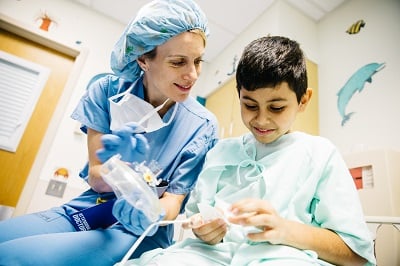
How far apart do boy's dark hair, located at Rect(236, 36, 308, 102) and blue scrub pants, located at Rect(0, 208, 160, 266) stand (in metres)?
0.54

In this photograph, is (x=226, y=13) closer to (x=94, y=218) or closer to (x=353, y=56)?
(x=353, y=56)

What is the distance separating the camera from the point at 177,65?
864 millimetres

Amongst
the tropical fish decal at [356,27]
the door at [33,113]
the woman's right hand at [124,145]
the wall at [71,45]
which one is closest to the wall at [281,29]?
the tropical fish decal at [356,27]

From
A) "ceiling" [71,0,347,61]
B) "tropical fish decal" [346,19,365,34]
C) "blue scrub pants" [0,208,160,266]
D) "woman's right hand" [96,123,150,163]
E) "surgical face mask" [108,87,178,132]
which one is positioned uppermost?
"ceiling" [71,0,347,61]

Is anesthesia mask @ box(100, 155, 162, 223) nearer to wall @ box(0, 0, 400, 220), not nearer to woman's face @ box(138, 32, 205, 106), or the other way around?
woman's face @ box(138, 32, 205, 106)

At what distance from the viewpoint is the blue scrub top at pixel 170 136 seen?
851 millimetres

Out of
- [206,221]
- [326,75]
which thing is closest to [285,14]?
[326,75]

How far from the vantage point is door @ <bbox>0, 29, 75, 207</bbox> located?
2051 mm

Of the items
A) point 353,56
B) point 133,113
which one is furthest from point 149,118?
point 353,56

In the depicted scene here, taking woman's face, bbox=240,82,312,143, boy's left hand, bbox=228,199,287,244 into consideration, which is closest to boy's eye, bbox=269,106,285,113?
woman's face, bbox=240,82,312,143

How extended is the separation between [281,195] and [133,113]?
1.71 feet

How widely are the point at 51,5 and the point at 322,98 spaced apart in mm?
2499

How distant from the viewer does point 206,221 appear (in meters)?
0.56

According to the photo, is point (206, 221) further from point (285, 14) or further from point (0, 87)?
point (0, 87)
